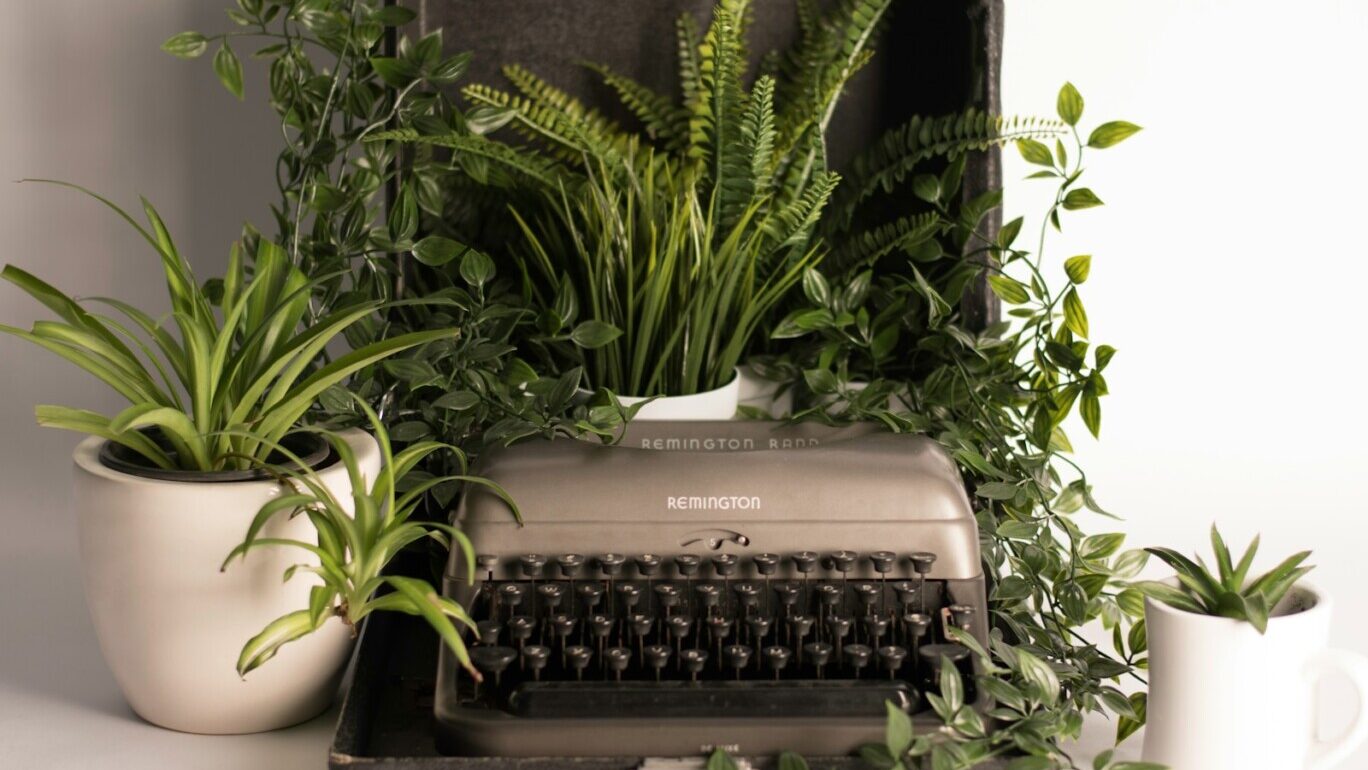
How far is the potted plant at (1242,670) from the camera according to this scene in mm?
1256

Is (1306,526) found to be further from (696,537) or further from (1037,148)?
(696,537)

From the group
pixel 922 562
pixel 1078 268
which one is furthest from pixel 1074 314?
pixel 922 562

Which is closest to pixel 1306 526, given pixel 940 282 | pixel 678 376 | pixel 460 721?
pixel 940 282

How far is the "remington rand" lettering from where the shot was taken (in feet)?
4.72

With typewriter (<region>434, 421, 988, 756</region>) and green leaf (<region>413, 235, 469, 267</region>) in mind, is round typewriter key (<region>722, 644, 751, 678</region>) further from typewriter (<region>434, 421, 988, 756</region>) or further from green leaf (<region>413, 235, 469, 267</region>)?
green leaf (<region>413, 235, 469, 267</region>)

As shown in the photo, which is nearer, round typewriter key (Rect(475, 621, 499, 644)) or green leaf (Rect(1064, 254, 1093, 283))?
round typewriter key (Rect(475, 621, 499, 644))

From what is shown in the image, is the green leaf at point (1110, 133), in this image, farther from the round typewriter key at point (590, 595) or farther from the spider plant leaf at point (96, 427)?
the spider plant leaf at point (96, 427)

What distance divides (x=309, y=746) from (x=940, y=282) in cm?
95

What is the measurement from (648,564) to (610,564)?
0.12 feet

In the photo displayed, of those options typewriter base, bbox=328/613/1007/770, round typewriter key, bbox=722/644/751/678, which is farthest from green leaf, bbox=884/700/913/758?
round typewriter key, bbox=722/644/751/678

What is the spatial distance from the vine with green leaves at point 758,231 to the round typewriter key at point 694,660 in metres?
0.28

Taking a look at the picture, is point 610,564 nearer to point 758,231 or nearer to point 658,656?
point 658,656

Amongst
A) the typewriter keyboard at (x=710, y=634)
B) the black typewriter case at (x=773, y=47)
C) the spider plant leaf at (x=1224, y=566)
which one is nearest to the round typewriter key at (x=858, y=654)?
the typewriter keyboard at (x=710, y=634)

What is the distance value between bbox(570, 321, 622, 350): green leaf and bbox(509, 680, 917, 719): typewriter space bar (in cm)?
48
